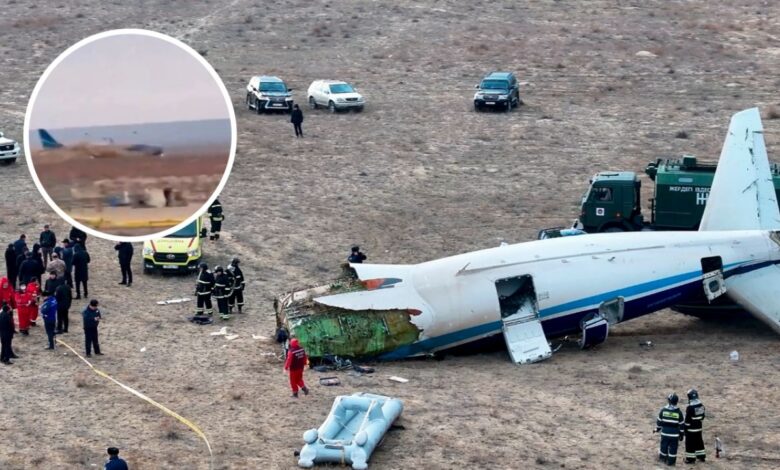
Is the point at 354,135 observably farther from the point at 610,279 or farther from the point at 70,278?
the point at 610,279

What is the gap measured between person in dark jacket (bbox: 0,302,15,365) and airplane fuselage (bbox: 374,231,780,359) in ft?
26.7

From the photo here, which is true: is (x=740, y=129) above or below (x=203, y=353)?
above

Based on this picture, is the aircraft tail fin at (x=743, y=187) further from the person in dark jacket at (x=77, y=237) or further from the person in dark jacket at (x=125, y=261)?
the person in dark jacket at (x=77, y=237)

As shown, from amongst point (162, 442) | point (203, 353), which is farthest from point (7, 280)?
point (162, 442)

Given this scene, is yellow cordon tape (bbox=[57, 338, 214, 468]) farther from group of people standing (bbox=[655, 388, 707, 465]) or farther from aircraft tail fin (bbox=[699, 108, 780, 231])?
aircraft tail fin (bbox=[699, 108, 780, 231])

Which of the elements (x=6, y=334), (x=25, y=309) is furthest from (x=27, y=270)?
(x=6, y=334)

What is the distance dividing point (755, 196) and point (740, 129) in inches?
82.0

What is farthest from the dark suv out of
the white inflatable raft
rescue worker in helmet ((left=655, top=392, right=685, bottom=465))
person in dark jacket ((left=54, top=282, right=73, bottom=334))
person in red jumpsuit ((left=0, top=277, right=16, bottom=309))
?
rescue worker in helmet ((left=655, top=392, right=685, bottom=465))

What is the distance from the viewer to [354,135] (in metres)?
51.1

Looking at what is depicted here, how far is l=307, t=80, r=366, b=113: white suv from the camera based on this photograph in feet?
178

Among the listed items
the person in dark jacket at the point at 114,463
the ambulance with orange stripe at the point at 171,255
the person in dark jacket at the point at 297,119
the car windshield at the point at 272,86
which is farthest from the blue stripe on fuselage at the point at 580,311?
the car windshield at the point at 272,86

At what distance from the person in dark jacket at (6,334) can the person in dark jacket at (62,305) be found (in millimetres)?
1835

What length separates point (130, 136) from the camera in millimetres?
14602

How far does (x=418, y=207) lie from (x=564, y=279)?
14.6 meters
